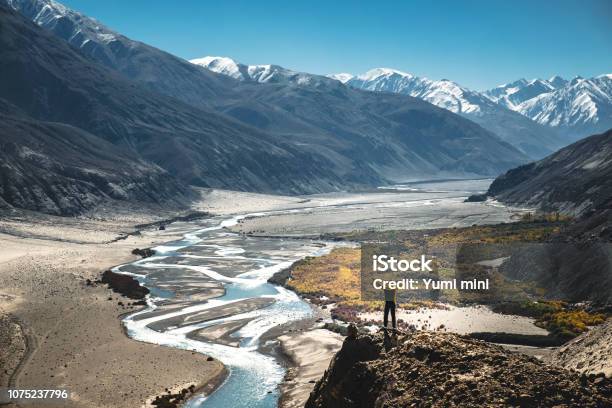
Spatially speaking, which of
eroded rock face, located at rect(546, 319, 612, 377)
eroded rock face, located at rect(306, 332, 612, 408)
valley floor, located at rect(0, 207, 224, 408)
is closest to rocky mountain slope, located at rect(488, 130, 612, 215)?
eroded rock face, located at rect(546, 319, 612, 377)

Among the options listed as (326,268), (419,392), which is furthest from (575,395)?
(326,268)

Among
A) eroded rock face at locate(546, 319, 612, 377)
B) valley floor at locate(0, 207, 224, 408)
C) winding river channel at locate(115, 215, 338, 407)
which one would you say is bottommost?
winding river channel at locate(115, 215, 338, 407)

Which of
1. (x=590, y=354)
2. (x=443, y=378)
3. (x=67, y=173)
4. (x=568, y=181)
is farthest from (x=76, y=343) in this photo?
(x=568, y=181)

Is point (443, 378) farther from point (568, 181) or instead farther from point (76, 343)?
point (568, 181)

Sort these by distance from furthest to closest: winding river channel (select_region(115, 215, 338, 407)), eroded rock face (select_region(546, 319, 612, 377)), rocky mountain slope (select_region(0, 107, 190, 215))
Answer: rocky mountain slope (select_region(0, 107, 190, 215)) < winding river channel (select_region(115, 215, 338, 407)) < eroded rock face (select_region(546, 319, 612, 377))

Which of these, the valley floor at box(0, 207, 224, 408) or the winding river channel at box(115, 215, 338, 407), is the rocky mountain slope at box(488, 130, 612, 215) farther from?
the valley floor at box(0, 207, 224, 408)

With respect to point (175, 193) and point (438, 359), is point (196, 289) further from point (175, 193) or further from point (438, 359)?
point (175, 193)
